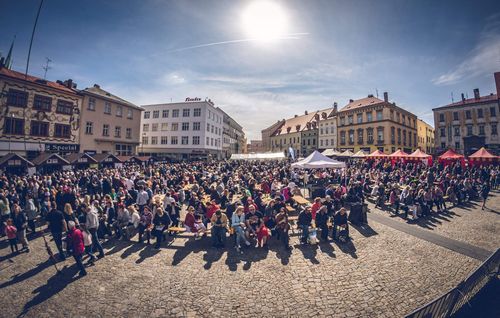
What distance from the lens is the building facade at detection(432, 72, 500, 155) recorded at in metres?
36.4

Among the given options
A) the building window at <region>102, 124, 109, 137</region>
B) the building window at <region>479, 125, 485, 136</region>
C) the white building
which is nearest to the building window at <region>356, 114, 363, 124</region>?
the building window at <region>479, 125, 485, 136</region>

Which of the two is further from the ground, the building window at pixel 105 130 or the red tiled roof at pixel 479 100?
the red tiled roof at pixel 479 100

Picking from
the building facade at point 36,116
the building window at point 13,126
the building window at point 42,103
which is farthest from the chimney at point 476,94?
the building window at point 13,126

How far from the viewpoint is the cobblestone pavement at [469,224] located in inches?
325

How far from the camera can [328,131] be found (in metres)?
53.5

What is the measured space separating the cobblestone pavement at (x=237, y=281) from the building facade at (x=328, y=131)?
153 ft

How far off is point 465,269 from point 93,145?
37.9 metres

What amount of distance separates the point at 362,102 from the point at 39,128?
5573cm

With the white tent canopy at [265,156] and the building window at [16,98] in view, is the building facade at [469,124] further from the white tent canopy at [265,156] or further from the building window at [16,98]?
the building window at [16,98]

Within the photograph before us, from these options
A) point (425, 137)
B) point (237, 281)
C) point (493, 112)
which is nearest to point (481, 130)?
point (493, 112)

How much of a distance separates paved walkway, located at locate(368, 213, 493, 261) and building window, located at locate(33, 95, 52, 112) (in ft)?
113

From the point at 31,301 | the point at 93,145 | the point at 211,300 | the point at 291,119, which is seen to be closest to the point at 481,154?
the point at 211,300

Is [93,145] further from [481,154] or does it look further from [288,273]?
[481,154]

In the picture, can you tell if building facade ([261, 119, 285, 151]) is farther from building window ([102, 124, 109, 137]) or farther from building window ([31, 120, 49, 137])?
building window ([31, 120, 49, 137])
